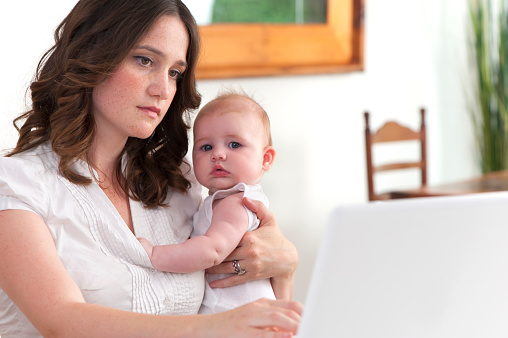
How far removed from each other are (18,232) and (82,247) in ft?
0.48

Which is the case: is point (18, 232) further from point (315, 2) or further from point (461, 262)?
point (315, 2)

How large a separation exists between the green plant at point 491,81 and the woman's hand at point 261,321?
129 inches

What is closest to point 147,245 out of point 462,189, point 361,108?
point 462,189

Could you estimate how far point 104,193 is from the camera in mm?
1270

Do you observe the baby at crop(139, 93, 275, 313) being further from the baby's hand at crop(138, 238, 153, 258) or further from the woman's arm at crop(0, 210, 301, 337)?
the woman's arm at crop(0, 210, 301, 337)

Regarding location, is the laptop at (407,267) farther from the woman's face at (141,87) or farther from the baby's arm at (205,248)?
the woman's face at (141,87)

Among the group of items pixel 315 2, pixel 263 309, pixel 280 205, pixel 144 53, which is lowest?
pixel 280 205

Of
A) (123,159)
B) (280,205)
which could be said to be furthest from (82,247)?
(280,205)

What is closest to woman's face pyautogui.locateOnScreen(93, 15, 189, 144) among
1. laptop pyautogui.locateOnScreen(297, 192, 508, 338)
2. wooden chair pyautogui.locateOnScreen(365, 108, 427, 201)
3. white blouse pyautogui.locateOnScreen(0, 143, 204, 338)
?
Answer: white blouse pyautogui.locateOnScreen(0, 143, 204, 338)

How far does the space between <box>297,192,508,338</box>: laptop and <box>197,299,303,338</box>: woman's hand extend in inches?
7.6

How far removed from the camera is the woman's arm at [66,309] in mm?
888

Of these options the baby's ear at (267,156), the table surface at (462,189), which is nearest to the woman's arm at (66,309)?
the baby's ear at (267,156)

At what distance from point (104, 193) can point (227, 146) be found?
0.33m

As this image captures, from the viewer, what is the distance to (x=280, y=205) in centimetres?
302
